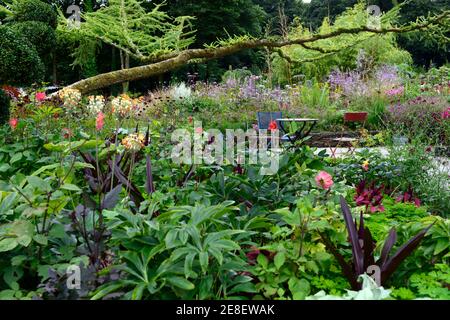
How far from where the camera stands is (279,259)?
1435 mm

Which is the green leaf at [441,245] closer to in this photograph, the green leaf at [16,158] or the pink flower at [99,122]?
the pink flower at [99,122]

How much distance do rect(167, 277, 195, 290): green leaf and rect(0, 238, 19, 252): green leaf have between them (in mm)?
463

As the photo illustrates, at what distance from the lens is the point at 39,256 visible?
1.50 m

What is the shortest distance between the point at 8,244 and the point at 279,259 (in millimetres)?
775

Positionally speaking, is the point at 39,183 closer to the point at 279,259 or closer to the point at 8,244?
the point at 8,244

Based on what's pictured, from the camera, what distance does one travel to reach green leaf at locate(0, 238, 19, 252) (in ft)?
4.50

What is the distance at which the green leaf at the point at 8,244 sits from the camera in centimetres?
137

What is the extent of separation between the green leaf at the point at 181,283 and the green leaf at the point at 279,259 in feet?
0.93

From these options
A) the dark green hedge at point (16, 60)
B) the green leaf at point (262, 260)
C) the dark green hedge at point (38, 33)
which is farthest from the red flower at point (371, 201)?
the dark green hedge at point (38, 33)

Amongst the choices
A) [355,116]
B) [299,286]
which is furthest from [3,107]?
[355,116]

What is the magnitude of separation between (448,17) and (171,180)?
4428 mm

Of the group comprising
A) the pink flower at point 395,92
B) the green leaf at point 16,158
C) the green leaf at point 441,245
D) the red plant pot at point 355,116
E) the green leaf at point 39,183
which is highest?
Result: the pink flower at point 395,92

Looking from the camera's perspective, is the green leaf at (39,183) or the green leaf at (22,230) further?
the green leaf at (39,183)
